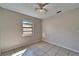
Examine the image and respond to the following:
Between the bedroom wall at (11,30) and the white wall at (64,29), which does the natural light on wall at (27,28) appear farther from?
the white wall at (64,29)

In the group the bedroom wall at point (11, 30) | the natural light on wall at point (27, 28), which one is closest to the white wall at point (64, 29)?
the natural light on wall at point (27, 28)

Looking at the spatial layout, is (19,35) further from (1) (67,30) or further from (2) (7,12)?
(1) (67,30)

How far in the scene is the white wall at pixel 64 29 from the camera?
262cm

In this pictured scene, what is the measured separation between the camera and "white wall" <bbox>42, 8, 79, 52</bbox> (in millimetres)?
2617

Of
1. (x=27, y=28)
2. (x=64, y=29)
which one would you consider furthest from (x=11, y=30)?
(x=64, y=29)

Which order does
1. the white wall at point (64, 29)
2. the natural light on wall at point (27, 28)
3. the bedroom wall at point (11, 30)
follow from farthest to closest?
the natural light on wall at point (27, 28) → the white wall at point (64, 29) → the bedroom wall at point (11, 30)

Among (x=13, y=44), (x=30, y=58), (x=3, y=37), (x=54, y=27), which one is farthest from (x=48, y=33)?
(x=30, y=58)

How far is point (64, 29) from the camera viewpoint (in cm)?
303

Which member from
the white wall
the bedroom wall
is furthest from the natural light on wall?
the white wall

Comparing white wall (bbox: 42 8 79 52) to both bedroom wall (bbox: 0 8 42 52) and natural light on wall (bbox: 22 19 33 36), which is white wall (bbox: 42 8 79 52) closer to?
natural light on wall (bbox: 22 19 33 36)

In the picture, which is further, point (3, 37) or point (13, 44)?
point (13, 44)

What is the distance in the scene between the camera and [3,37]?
8.25 feet

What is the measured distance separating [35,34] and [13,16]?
5.62ft

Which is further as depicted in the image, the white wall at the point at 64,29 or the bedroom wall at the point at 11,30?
the white wall at the point at 64,29
